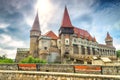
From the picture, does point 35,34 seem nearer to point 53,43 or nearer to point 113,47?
point 53,43

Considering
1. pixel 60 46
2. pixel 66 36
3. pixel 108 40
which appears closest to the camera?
pixel 66 36

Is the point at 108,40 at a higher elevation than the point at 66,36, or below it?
higher

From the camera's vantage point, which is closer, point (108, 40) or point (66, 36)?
point (66, 36)

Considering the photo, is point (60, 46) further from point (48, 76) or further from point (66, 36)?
point (48, 76)

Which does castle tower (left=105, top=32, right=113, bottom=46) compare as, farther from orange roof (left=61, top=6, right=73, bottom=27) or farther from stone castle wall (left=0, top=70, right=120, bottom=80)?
stone castle wall (left=0, top=70, right=120, bottom=80)

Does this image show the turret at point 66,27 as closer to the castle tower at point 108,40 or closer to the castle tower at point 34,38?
the castle tower at point 34,38

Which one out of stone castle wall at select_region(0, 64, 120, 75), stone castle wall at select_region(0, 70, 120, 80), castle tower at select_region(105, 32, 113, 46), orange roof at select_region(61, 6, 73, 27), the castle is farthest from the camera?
castle tower at select_region(105, 32, 113, 46)

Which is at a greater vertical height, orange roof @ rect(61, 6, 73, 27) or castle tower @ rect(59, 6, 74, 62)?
orange roof @ rect(61, 6, 73, 27)

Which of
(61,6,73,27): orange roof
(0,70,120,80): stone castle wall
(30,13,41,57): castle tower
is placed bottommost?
(0,70,120,80): stone castle wall

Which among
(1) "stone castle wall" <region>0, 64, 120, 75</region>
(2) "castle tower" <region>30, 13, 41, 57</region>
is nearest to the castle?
(2) "castle tower" <region>30, 13, 41, 57</region>

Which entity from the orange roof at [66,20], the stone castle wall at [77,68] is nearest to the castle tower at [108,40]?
the orange roof at [66,20]

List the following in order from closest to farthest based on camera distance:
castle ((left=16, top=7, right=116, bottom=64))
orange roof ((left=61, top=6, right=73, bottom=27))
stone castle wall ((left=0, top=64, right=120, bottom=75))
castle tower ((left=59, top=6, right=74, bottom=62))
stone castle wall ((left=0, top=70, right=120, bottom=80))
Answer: stone castle wall ((left=0, top=70, right=120, bottom=80))
stone castle wall ((left=0, top=64, right=120, bottom=75))
castle ((left=16, top=7, right=116, bottom=64))
castle tower ((left=59, top=6, right=74, bottom=62))
orange roof ((left=61, top=6, right=73, bottom=27))

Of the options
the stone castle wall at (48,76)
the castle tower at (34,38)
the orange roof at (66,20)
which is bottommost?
the stone castle wall at (48,76)

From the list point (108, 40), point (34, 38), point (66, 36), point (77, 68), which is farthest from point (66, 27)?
point (77, 68)
